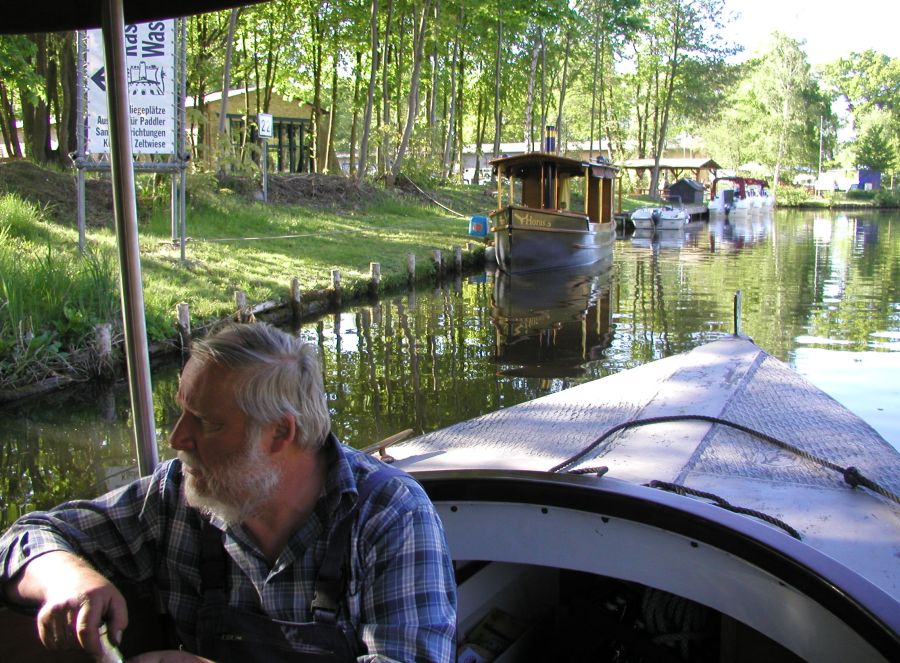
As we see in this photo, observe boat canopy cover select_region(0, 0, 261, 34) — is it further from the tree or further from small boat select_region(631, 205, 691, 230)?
the tree

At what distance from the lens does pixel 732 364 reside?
595 centimetres

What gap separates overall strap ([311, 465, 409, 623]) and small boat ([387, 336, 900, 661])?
762 mm

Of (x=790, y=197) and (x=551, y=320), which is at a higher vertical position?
(x=790, y=197)

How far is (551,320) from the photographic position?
1515cm

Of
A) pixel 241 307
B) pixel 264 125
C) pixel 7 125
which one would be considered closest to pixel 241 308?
pixel 241 307

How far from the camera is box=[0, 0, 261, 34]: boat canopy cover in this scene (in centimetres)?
230

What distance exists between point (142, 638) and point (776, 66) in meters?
66.3

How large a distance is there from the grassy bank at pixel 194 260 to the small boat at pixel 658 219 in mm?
13247

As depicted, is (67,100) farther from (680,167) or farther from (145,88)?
(680,167)

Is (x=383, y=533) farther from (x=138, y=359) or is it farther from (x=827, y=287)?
(x=827, y=287)

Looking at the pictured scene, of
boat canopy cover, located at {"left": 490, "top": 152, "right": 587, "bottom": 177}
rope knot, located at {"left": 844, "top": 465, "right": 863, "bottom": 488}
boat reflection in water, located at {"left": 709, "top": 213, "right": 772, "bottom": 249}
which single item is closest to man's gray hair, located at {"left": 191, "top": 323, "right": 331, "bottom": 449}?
rope knot, located at {"left": 844, "top": 465, "right": 863, "bottom": 488}

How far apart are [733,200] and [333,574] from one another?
53.5 metres

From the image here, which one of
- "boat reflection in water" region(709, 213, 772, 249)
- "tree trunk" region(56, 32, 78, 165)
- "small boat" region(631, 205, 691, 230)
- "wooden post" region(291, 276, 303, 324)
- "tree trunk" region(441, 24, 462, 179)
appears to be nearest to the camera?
"wooden post" region(291, 276, 303, 324)

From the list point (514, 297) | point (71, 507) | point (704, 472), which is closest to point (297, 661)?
point (71, 507)
